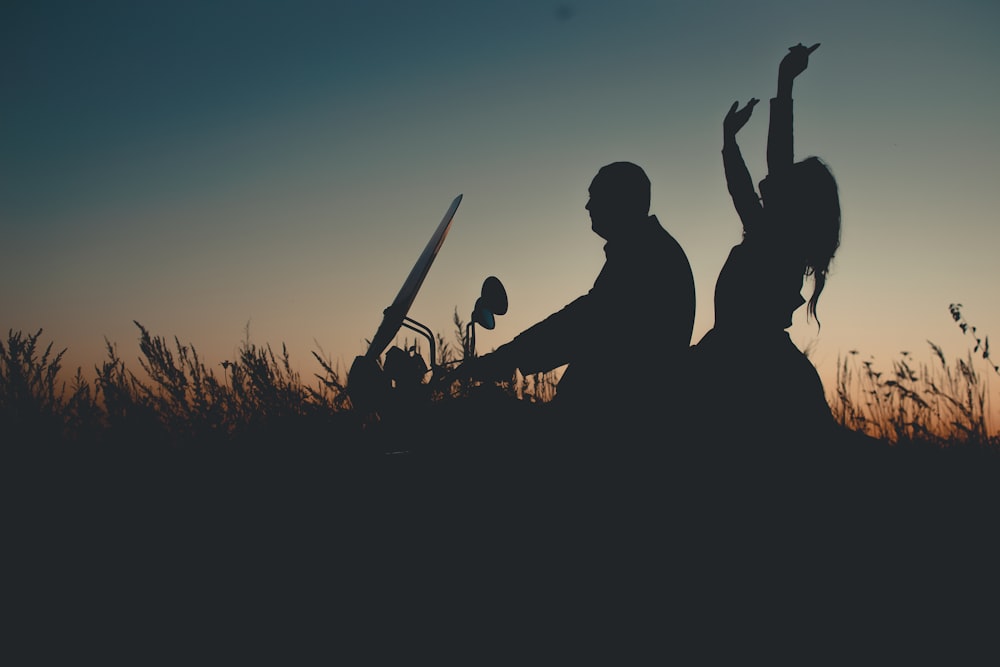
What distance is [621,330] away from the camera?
259 cm

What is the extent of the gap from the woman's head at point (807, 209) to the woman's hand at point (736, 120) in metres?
0.32

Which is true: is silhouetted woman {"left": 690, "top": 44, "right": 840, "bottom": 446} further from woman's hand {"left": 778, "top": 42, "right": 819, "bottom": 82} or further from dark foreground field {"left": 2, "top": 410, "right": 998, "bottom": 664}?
dark foreground field {"left": 2, "top": 410, "right": 998, "bottom": 664}

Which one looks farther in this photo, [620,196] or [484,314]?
[620,196]

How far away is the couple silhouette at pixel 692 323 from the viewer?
251 cm

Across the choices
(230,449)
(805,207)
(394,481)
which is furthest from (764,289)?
(230,449)

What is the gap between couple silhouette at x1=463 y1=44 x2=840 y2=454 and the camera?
251 cm

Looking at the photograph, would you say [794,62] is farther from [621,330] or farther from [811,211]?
[621,330]

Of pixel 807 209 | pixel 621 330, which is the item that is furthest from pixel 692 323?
pixel 807 209

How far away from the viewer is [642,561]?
7.58 ft

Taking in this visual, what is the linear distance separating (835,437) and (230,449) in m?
3.52

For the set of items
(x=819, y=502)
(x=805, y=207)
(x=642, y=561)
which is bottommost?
(x=642, y=561)

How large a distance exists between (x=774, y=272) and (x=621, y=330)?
0.91 metres

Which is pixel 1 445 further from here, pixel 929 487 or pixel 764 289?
pixel 929 487

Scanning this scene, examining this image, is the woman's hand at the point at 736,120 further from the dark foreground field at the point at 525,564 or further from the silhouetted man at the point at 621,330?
the dark foreground field at the point at 525,564
